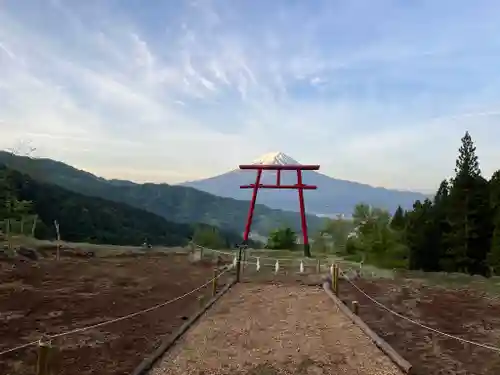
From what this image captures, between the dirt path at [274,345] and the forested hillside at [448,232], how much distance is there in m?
20.2

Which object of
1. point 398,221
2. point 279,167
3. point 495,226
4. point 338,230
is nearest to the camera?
point 279,167

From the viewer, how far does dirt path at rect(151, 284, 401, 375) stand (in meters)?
6.64

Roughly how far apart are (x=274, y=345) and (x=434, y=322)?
5.26 m

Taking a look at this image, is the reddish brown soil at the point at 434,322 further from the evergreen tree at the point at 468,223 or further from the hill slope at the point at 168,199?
the hill slope at the point at 168,199

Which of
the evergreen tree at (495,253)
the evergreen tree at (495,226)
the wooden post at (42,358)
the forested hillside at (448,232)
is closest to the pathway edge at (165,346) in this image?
the wooden post at (42,358)

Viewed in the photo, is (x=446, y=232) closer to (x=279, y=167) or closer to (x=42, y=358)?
(x=279, y=167)

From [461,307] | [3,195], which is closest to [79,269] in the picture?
[461,307]

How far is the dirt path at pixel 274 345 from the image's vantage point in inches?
261

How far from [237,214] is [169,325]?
134m

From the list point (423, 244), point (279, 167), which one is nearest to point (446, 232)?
point (423, 244)

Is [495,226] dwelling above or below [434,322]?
above

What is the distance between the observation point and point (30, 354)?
761cm

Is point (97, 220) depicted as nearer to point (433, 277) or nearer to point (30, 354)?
point (433, 277)

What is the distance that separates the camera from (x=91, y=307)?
11.3 m
